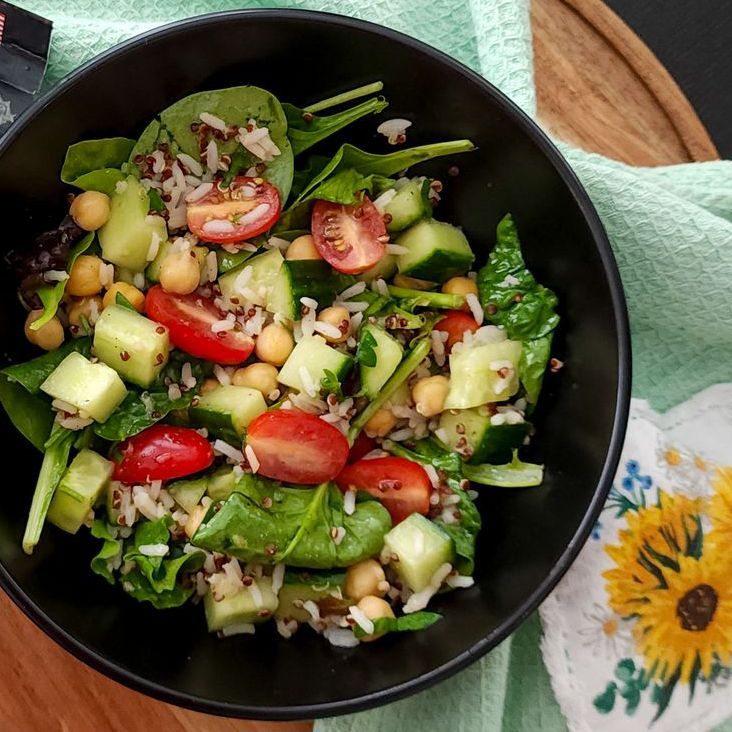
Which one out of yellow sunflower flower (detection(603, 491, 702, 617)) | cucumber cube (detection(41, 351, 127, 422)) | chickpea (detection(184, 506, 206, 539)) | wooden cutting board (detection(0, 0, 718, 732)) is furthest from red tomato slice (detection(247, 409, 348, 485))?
wooden cutting board (detection(0, 0, 718, 732))

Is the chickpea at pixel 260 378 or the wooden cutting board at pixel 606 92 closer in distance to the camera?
the chickpea at pixel 260 378

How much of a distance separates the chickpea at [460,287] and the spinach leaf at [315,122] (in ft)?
0.98

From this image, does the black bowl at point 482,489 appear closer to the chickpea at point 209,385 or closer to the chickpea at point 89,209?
the chickpea at point 89,209

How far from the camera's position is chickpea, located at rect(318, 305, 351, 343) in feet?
5.01

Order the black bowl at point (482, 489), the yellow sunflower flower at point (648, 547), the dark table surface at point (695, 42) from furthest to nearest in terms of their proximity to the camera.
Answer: the dark table surface at point (695, 42) < the yellow sunflower flower at point (648, 547) < the black bowl at point (482, 489)

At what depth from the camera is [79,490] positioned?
1469 millimetres

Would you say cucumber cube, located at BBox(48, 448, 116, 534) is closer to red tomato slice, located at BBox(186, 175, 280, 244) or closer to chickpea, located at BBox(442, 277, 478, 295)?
red tomato slice, located at BBox(186, 175, 280, 244)

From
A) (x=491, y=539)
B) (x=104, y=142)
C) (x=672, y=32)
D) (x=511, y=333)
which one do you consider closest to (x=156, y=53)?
(x=104, y=142)

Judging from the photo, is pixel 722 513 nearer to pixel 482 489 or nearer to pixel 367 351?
pixel 482 489

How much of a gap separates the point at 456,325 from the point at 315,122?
40cm

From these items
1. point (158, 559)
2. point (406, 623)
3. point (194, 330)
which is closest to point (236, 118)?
point (194, 330)

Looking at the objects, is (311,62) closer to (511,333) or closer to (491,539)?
(511,333)

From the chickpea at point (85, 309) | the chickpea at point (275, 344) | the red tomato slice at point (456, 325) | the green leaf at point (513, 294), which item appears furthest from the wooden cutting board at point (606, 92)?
the chickpea at point (85, 309)

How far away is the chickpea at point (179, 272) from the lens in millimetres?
1505
